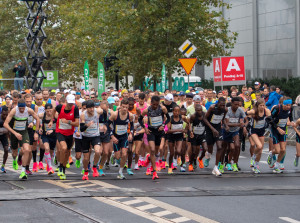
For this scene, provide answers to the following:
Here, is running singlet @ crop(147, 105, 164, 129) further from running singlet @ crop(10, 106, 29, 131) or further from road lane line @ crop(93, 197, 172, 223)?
road lane line @ crop(93, 197, 172, 223)

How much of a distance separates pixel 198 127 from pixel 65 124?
3.38 m

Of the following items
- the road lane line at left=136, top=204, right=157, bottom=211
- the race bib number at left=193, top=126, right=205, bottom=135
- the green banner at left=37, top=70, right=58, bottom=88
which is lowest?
the road lane line at left=136, top=204, right=157, bottom=211

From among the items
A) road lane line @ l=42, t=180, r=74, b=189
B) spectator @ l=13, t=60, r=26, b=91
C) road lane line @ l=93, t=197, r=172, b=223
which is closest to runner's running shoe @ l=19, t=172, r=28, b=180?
road lane line @ l=42, t=180, r=74, b=189

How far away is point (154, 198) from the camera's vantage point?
1147 centimetres

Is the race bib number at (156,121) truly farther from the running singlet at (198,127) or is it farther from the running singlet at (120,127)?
the running singlet at (198,127)

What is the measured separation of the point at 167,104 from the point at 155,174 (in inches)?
75.2

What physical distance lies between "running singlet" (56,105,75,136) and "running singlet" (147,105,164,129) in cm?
172

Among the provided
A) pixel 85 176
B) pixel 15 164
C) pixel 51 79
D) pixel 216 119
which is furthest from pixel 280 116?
pixel 51 79

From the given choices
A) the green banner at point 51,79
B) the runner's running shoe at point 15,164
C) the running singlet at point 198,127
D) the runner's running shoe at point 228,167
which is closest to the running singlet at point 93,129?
the runner's running shoe at point 15,164

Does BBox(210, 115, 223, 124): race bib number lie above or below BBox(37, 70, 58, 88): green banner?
below

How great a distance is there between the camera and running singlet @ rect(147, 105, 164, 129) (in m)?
14.5

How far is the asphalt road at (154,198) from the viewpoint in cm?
984

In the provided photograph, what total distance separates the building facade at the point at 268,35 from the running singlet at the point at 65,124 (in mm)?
23013

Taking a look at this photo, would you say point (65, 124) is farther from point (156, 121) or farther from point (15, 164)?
point (15, 164)
